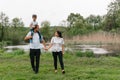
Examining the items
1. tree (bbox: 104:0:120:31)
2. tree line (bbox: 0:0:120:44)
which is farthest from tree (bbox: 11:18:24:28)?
tree (bbox: 104:0:120:31)

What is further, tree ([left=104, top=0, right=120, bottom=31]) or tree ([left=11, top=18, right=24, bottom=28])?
tree ([left=11, top=18, right=24, bottom=28])

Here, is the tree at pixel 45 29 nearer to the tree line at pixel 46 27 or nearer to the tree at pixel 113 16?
the tree line at pixel 46 27

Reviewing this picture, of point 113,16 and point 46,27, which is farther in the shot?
point 46,27

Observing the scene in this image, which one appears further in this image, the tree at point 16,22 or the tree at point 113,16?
the tree at point 16,22

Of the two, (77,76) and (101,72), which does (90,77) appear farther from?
(101,72)

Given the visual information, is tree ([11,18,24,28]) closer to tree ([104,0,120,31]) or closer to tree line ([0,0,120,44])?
tree line ([0,0,120,44])

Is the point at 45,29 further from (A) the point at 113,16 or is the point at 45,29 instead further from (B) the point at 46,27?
(A) the point at 113,16

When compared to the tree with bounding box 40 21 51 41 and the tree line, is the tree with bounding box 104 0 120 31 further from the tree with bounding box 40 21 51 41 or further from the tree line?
the tree with bounding box 40 21 51 41

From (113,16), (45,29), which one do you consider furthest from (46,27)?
(113,16)

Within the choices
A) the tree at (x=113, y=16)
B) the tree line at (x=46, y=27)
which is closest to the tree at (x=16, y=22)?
the tree line at (x=46, y=27)

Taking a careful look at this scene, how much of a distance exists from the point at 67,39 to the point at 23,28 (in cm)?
3643

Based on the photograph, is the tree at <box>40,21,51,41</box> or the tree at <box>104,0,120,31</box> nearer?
the tree at <box>104,0,120,31</box>

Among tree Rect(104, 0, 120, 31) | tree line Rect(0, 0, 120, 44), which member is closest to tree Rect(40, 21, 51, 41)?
tree line Rect(0, 0, 120, 44)

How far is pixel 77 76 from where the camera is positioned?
9945 millimetres
